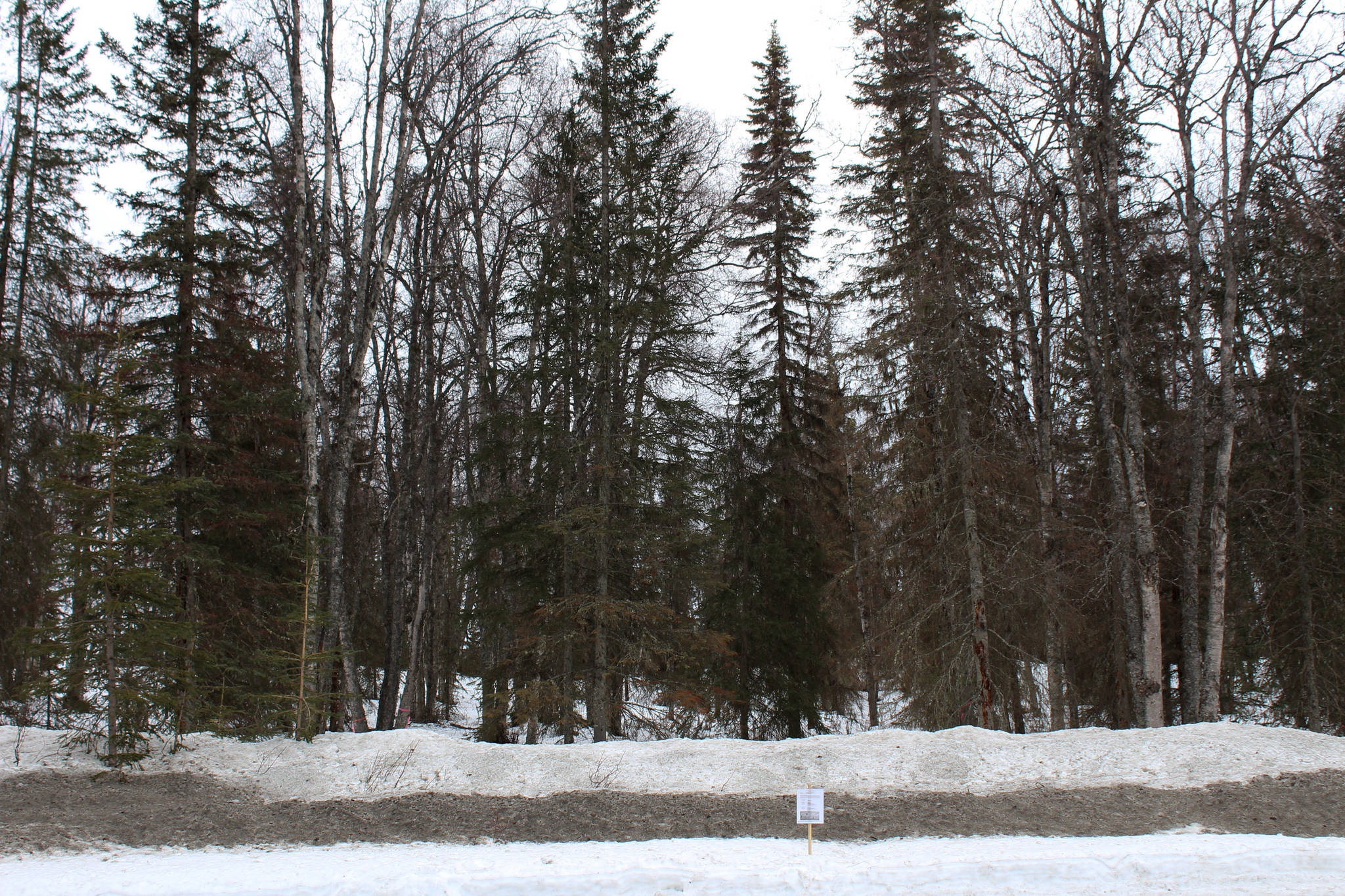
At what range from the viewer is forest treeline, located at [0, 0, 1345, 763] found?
35.9 ft

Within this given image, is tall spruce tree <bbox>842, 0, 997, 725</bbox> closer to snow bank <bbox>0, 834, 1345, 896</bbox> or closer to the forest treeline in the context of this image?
the forest treeline

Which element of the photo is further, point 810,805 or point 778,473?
point 778,473

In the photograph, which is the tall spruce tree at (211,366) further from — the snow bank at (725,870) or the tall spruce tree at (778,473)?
the tall spruce tree at (778,473)

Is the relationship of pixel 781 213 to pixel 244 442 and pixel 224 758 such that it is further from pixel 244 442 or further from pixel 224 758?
pixel 224 758

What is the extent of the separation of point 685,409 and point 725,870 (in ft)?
25.4

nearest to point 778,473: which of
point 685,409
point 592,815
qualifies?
point 685,409

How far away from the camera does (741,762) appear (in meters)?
9.14

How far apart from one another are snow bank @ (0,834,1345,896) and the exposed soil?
53 cm

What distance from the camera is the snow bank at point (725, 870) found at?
5719 millimetres

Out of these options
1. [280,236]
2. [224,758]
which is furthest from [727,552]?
[280,236]

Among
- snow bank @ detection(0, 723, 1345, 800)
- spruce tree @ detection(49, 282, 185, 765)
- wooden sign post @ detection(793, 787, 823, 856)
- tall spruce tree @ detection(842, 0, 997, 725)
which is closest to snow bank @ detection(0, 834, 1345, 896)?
wooden sign post @ detection(793, 787, 823, 856)

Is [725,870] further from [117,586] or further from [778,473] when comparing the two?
[778,473]

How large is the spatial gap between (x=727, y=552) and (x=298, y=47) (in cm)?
1180

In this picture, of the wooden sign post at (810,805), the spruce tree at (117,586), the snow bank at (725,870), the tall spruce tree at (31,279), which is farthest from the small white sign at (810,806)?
the tall spruce tree at (31,279)
